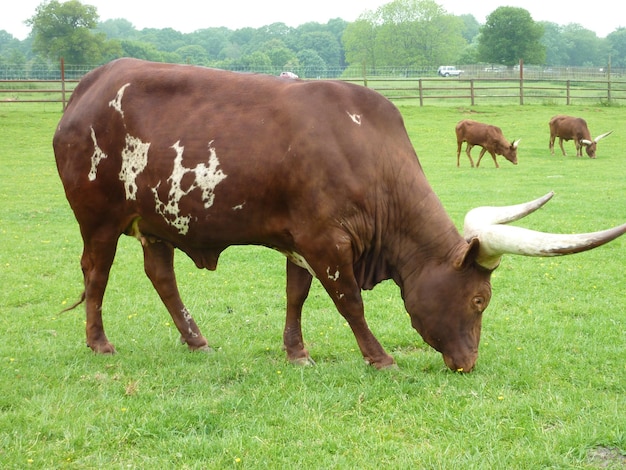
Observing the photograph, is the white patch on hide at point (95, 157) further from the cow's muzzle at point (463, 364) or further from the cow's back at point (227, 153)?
the cow's muzzle at point (463, 364)

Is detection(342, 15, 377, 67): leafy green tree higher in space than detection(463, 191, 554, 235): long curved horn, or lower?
higher

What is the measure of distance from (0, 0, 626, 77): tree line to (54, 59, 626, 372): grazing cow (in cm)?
3475

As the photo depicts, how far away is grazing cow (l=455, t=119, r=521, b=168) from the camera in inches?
908

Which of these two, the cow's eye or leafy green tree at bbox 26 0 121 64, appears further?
leafy green tree at bbox 26 0 121 64

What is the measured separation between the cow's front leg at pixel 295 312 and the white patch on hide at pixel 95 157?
66.4 inches

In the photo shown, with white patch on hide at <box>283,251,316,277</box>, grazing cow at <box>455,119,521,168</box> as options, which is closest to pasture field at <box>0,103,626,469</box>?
white patch on hide at <box>283,251,316,277</box>

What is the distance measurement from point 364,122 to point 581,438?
103 inches

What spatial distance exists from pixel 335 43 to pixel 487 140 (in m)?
103

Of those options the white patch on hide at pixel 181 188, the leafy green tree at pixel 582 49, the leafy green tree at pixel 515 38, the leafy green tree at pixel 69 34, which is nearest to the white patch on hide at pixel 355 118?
the white patch on hide at pixel 181 188

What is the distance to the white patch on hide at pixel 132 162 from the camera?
5.57 metres

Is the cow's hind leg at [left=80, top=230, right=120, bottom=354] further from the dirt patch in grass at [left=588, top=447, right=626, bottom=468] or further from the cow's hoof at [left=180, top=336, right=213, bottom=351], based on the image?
the dirt patch in grass at [left=588, top=447, right=626, bottom=468]

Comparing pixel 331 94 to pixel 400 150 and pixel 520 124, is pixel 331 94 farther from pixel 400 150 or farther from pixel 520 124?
pixel 520 124

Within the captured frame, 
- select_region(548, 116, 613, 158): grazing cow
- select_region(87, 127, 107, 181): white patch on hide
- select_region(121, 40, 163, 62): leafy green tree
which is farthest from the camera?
select_region(121, 40, 163, 62): leafy green tree

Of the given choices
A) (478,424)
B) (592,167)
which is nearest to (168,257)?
(478,424)
